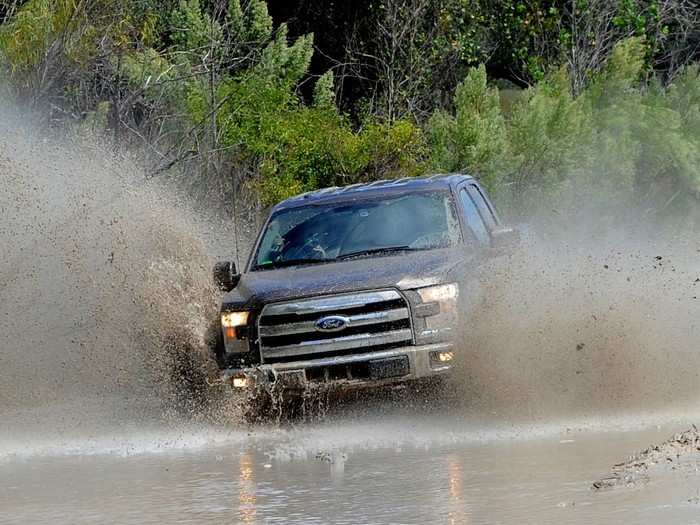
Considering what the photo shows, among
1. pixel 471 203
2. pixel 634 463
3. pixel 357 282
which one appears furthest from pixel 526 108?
pixel 634 463

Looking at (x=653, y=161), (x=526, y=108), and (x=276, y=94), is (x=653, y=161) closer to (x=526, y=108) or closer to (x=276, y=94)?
(x=526, y=108)

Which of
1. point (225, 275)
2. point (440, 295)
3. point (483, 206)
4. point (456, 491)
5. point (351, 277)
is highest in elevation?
point (483, 206)

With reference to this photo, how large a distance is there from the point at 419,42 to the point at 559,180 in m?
7.40

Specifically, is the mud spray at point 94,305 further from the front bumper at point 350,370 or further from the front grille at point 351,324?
the front grille at point 351,324

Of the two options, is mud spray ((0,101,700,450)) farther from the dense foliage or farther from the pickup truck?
the dense foliage

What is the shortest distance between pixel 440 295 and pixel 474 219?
75.8 inches

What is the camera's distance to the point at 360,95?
32.2 m

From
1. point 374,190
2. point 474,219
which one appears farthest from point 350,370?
point 474,219

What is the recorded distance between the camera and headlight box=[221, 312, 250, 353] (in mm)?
10266

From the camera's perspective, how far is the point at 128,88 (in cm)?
2248

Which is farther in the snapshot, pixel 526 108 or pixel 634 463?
pixel 526 108

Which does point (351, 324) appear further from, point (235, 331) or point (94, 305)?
point (94, 305)

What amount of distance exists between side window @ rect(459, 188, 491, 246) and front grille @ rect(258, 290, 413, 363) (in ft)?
5.13

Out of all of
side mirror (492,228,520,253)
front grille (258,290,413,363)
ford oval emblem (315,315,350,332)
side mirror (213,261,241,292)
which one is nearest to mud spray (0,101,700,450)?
side mirror (492,228,520,253)
